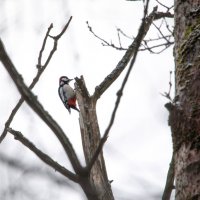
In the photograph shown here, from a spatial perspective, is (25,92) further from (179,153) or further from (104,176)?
(104,176)

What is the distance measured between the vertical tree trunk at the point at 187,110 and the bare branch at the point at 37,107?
50cm

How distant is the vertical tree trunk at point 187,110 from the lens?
53.3 inches

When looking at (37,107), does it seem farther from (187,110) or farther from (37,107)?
(187,110)

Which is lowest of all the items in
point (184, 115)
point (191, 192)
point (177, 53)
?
point (191, 192)

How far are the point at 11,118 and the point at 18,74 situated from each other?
0.72 metres

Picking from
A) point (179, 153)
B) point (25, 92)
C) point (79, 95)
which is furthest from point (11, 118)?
point (79, 95)

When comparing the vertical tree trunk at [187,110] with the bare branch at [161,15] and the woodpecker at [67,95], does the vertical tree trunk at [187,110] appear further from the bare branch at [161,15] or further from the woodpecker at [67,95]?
the woodpecker at [67,95]

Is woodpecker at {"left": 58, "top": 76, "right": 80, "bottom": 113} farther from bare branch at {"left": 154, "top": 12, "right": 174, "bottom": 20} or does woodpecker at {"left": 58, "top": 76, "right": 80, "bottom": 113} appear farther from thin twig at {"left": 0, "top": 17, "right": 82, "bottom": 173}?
thin twig at {"left": 0, "top": 17, "right": 82, "bottom": 173}

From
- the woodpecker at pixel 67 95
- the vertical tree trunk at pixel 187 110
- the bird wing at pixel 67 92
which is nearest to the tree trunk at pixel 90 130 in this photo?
the vertical tree trunk at pixel 187 110

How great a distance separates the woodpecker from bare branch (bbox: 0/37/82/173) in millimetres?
6014

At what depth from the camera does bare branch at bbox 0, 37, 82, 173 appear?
90 centimetres

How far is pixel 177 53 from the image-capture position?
68.2 inches

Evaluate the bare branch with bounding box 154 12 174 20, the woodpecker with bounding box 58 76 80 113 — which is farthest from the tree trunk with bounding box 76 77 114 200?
the woodpecker with bounding box 58 76 80 113

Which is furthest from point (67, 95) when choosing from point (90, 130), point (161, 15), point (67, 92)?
point (90, 130)
